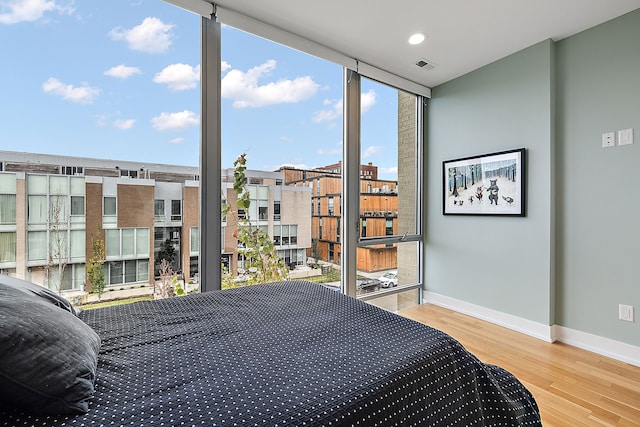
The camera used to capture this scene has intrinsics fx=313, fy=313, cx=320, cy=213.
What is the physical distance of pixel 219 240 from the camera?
8.07ft

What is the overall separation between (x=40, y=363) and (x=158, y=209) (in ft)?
5.66

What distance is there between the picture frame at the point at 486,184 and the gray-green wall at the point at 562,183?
0.25 ft

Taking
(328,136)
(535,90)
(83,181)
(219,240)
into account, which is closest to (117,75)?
(83,181)

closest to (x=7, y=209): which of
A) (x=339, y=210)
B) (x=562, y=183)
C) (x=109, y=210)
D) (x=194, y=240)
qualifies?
(x=109, y=210)

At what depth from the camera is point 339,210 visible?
3.22 metres

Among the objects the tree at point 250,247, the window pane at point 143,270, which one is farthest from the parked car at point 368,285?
the window pane at point 143,270

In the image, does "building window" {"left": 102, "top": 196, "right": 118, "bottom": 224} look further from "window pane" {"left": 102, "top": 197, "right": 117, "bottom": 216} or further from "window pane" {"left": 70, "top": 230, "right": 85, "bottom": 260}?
"window pane" {"left": 70, "top": 230, "right": 85, "bottom": 260}

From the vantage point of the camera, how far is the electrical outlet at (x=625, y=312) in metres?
2.42

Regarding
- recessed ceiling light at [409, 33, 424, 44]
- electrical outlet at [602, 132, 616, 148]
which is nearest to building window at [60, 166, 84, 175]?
recessed ceiling light at [409, 33, 424, 44]

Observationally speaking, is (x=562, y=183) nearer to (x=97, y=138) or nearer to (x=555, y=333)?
(x=555, y=333)

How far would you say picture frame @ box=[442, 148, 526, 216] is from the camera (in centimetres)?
298

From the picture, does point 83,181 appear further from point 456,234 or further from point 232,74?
point 456,234

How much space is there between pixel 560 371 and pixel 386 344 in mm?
1989

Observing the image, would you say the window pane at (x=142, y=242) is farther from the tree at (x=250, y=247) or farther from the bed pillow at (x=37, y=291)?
the bed pillow at (x=37, y=291)
